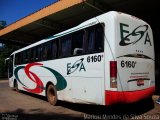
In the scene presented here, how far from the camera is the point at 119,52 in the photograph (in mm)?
7922

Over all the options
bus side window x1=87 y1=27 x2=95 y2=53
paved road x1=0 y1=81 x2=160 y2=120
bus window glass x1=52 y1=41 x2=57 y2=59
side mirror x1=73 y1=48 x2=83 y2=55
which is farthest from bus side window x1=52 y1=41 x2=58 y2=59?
bus side window x1=87 y1=27 x2=95 y2=53

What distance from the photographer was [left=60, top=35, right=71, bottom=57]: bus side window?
10.2m

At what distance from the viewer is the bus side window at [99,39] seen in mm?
8148

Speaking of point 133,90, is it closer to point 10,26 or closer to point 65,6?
point 65,6

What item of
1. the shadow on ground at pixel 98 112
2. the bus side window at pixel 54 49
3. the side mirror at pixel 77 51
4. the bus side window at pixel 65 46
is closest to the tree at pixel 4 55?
the bus side window at pixel 54 49

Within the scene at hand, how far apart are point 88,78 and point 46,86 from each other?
4.10m

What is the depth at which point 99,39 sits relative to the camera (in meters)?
8.27

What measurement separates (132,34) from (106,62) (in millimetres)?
1374

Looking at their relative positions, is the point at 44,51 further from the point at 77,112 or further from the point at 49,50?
the point at 77,112

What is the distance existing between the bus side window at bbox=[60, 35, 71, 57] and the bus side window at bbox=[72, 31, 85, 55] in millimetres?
360

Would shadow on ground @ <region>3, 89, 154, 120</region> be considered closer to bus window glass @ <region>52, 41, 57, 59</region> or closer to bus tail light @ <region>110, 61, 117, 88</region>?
bus tail light @ <region>110, 61, 117, 88</region>

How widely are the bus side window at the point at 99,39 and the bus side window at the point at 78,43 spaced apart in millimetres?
857

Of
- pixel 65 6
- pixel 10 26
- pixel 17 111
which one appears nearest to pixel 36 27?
pixel 10 26

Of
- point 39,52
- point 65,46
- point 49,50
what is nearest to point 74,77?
point 65,46
